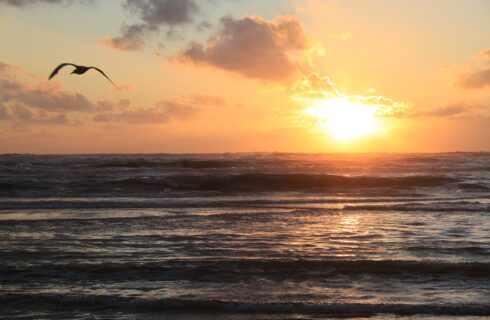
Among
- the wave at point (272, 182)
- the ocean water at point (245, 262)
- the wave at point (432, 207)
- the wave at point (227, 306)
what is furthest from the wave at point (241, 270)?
the wave at point (272, 182)

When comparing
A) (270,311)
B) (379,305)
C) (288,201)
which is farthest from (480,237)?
(288,201)

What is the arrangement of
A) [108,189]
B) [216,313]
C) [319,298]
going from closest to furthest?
[216,313], [319,298], [108,189]

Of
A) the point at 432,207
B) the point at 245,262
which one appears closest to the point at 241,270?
the point at 245,262

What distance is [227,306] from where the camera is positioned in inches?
278

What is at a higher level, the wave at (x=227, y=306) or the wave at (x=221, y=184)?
the wave at (x=221, y=184)

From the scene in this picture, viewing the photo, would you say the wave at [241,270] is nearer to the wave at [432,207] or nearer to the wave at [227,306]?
the wave at [227,306]

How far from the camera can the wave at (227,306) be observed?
681 centimetres

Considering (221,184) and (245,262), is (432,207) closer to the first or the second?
(245,262)

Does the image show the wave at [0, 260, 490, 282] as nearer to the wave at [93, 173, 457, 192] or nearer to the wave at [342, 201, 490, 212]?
the wave at [342, 201, 490, 212]

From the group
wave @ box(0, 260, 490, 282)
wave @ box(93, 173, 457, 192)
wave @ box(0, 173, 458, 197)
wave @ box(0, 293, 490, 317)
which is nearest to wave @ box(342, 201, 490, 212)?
wave @ box(0, 260, 490, 282)

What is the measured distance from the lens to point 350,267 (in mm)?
8953

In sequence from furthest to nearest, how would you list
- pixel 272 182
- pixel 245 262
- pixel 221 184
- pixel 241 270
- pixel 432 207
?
pixel 272 182, pixel 221 184, pixel 432 207, pixel 245 262, pixel 241 270

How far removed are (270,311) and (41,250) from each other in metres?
5.53

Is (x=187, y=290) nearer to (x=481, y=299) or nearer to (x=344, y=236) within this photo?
(x=481, y=299)
